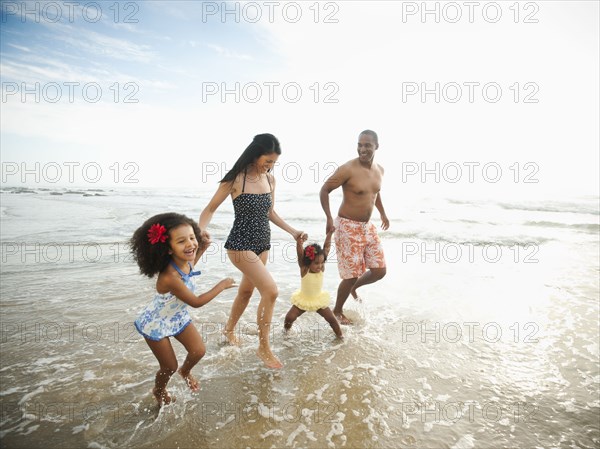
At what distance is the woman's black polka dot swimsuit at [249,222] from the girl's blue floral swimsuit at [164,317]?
790 mm

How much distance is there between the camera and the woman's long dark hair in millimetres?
3320

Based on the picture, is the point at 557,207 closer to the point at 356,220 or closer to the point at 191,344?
the point at 356,220

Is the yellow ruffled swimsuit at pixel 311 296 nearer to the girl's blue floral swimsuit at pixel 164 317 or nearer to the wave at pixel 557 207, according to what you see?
the girl's blue floral swimsuit at pixel 164 317

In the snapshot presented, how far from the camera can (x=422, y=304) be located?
5398 millimetres

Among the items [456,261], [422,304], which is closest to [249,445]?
[422,304]

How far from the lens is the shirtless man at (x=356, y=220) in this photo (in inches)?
183

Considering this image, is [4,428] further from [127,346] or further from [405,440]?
[405,440]

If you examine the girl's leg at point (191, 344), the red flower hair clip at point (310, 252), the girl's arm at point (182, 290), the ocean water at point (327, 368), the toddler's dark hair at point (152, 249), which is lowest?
the ocean water at point (327, 368)

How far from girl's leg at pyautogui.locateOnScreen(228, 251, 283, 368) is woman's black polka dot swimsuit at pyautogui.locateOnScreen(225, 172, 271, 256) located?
94 millimetres

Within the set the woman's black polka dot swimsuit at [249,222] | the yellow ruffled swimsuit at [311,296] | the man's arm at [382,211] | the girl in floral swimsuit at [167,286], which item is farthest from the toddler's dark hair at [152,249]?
the man's arm at [382,211]

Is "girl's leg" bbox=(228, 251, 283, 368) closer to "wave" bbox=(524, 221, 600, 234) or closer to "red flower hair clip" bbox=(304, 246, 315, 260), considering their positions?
"red flower hair clip" bbox=(304, 246, 315, 260)

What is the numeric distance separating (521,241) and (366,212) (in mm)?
9367

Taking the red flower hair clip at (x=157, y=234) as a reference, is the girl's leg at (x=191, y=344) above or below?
below

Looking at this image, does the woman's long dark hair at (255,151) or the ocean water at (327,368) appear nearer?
the ocean water at (327,368)
